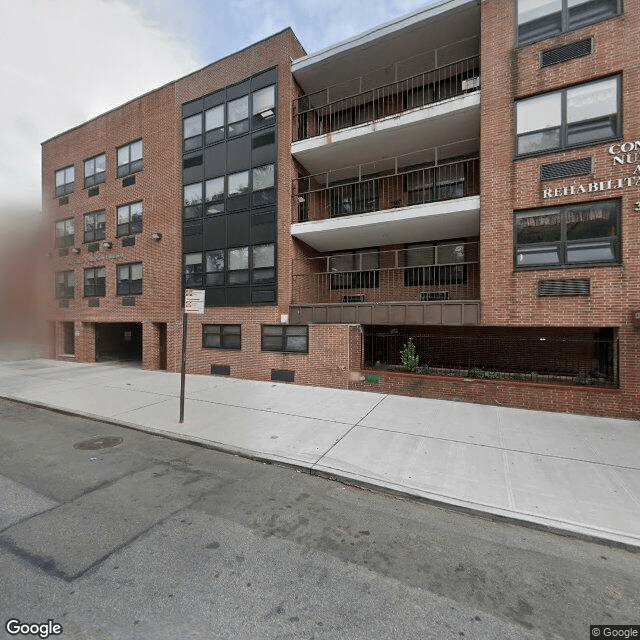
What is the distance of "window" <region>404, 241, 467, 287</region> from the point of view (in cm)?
1164

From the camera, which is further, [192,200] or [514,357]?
[192,200]

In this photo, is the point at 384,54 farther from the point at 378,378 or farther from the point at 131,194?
the point at 131,194

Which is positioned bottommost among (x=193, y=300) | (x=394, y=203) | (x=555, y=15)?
(x=193, y=300)

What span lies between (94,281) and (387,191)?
50.2 ft

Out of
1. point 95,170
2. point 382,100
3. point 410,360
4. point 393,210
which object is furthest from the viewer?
point 95,170

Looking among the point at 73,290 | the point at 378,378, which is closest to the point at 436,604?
the point at 378,378

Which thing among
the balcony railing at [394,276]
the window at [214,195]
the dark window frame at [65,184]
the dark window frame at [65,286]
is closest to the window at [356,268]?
the balcony railing at [394,276]

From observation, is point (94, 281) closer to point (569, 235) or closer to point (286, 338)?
point (286, 338)

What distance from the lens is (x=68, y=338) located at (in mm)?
18766

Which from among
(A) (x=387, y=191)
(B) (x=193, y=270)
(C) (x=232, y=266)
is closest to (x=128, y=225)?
(B) (x=193, y=270)

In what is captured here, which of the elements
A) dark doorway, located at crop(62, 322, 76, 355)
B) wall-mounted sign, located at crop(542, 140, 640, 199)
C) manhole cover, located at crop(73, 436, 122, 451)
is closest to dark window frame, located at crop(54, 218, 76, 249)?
dark doorway, located at crop(62, 322, 76, 355)

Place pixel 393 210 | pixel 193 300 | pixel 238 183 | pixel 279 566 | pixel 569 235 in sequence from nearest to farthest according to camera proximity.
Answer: pixel 279 566, pixel 193 300, pixel 569 235, pixel 393 210, pixel 238 183

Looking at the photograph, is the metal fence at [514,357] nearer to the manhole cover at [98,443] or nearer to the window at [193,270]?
the window at [193,270]

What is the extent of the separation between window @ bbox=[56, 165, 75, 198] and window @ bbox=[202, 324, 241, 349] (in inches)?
493
